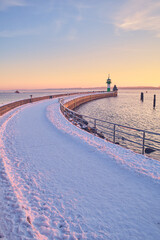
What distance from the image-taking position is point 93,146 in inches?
335

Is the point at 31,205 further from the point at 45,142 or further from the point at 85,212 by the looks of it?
the point at 45,142

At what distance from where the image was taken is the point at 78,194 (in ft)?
15.0

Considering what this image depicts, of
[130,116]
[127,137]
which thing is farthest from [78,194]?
[130,116]

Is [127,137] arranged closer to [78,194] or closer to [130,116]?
[78,194]

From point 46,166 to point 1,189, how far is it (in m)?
1.80

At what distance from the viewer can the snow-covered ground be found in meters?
3.43

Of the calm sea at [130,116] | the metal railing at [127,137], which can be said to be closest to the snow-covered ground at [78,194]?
the metal railing at [127,137]

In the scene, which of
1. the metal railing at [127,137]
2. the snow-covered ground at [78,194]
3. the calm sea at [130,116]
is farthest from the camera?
the calm sea at [130,116]

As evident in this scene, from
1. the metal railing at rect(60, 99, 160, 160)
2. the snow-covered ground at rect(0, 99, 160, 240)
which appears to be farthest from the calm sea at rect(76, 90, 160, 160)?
the snow-covered ground at rect(0, 99, 160, 240)

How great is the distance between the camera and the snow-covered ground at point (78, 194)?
3426 millimetres

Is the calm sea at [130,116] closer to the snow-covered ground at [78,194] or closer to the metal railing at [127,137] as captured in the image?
the metal railing at [127,137]

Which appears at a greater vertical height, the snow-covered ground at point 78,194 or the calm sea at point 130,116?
the snow-covered ground at point 78,194

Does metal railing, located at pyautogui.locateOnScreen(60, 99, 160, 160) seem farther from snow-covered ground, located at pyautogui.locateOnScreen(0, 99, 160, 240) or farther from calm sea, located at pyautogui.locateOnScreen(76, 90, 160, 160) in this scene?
snow-covered ground, located at pyautogui.locateOnScreen(0, 99, 160, 240)

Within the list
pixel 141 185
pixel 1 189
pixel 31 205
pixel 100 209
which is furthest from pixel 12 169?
pixel 141 185
